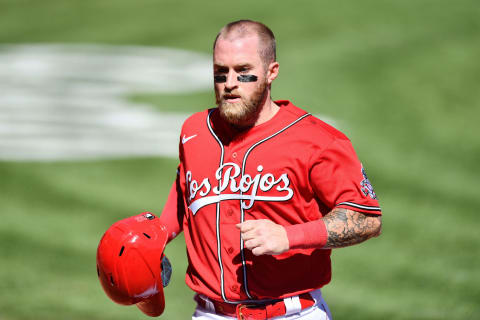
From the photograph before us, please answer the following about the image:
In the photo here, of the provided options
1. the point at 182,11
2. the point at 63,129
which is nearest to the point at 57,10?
the point at 182,11

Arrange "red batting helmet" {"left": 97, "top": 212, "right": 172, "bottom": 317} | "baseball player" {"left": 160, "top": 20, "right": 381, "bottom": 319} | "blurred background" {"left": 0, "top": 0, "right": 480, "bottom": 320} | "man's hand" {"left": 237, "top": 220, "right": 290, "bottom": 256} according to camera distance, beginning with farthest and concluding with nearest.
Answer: "blurred background" {"left": 0, "top": 0, "right": 480, "bottom": 320} → "red batting helmet" {"left": 97, "top": 212, "right": 172, "bottom": 317} → "baseball player" {"left": 160, "top": 20, "right": 381, "bottom": 319} → "man's hand" {"left": 237, "top": 220, "right": 290, "bottom": 256}

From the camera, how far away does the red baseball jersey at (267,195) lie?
13.4ft

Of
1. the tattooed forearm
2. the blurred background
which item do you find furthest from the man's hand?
the blurred background

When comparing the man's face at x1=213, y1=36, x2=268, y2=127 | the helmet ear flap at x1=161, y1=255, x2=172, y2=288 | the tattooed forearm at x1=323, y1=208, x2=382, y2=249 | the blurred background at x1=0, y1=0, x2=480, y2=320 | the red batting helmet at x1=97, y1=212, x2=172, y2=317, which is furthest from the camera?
the blurred background at x1=0, y1=0, x2=480, y2=320

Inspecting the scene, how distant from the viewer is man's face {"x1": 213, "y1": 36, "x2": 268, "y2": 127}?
4203 millimetres

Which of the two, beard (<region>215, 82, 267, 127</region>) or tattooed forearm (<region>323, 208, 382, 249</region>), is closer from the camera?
tattooed forearm (<region>323, 208, 382, 249</region>)

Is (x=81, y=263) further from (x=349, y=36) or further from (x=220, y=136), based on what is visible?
(x=349, y=36)

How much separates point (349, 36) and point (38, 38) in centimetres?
882

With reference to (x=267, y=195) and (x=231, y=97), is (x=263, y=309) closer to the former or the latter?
(x=267, y=195)

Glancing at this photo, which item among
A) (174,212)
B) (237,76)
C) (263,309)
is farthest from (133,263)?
(237,76)

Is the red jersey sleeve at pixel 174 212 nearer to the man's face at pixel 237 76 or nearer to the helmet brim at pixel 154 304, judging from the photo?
the helmet brim at pixel 154 304

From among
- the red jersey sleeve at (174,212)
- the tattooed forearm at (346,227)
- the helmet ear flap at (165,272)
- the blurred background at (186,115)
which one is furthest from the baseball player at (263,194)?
the blurred background at (186,115)

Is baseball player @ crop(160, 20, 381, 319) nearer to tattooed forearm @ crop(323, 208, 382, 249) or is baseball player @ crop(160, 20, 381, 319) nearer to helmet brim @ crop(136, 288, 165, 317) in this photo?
tattooed forearm @ crop(323, 208, 382, 249)

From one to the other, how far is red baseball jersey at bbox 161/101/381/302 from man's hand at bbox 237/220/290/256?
Result: 1.24ft
